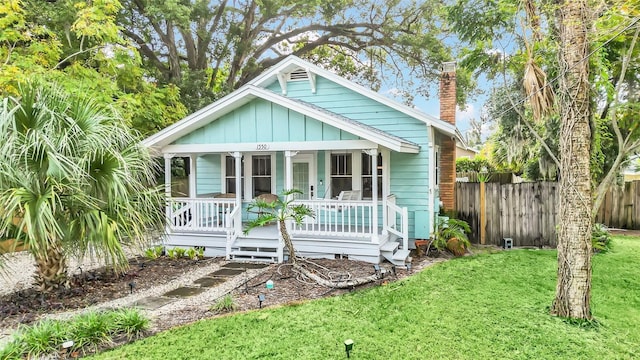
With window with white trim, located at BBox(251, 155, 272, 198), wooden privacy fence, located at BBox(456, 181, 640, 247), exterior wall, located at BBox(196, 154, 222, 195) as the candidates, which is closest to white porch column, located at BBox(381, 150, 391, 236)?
wooden privacy fence, located at BBox(456, 181, 640, 247)

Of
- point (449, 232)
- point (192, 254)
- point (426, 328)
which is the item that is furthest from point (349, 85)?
point (426, 328)

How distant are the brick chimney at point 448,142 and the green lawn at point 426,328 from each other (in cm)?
451

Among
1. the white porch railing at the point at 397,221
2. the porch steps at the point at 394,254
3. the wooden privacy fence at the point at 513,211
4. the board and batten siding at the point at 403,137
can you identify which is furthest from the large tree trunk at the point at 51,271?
the wooden privacy fence at the point at 513,211

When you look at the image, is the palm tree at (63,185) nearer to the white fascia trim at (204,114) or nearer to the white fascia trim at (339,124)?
the white fascia trim at (204,114)

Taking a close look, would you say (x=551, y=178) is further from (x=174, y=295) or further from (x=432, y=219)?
(x=174, y=295)

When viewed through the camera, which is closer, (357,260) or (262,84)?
(357,260)

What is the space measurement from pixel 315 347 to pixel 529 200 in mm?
8327

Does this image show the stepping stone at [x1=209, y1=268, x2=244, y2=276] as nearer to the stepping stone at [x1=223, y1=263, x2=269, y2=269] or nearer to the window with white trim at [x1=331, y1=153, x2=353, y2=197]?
→ the stepping stone at [x1=223, y1=263, x2=269, y2=269]

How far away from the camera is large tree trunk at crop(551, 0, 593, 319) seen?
183 inches

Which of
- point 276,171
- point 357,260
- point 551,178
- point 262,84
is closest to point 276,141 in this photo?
point 276,171

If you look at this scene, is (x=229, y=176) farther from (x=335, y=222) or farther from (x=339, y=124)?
(x=339, y=124)

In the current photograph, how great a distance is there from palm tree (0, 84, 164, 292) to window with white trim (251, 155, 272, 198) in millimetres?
4733

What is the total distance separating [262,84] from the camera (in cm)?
1092

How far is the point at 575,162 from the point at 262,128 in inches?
259
